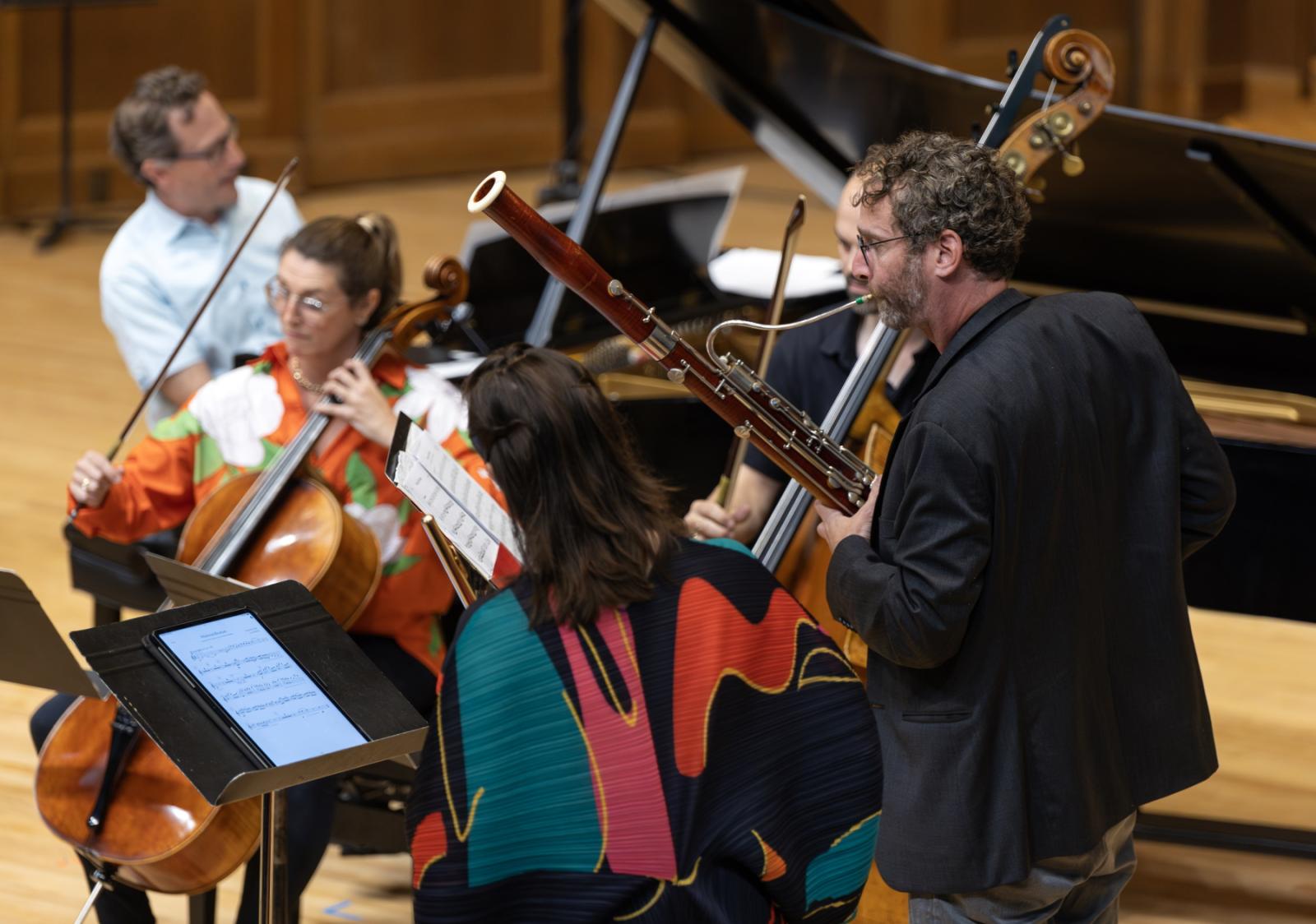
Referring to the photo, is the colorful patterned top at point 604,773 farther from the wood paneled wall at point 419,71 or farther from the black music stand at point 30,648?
the wood paneled wall at point 419,71

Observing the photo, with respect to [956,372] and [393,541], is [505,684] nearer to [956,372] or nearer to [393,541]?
[956,372]

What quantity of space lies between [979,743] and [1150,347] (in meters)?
0.47

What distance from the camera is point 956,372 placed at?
176 centimetres

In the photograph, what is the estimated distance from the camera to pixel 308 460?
104 inches

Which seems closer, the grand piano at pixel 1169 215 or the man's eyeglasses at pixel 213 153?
the grand piano at pixel 1169 215

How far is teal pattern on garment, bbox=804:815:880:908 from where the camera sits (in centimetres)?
175

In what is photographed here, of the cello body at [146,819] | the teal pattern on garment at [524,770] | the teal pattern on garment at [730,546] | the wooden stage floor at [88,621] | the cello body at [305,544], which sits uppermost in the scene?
the teal pattern on garment at [730,546]

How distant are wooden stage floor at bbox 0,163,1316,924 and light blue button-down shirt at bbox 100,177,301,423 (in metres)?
0.91

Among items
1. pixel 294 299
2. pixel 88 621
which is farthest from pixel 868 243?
pixel 88 621

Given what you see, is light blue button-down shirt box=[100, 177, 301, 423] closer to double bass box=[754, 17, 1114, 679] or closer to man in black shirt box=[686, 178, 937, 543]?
man in black shirt box=[686, 178, 937, 543]

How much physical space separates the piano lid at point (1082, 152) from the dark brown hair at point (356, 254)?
81 centimetres

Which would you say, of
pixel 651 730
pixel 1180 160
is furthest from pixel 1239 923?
pixel 651 730

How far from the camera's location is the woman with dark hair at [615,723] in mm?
1627

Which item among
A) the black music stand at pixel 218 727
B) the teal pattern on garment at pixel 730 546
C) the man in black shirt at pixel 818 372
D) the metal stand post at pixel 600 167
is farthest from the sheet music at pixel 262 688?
the metal stand post at pixel 600 167
